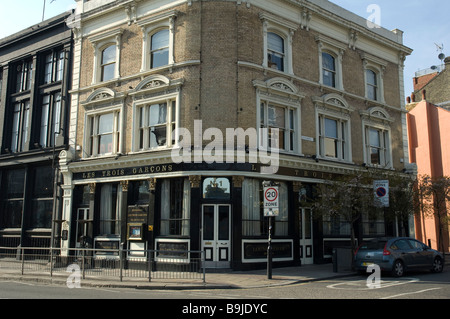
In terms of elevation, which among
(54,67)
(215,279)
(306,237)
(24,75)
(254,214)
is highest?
(24,75)

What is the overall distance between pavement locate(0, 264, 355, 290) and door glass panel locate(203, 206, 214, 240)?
1.47 m

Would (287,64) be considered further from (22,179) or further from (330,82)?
(22,179)

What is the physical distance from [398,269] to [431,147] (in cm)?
2241

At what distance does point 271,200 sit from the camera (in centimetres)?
1579

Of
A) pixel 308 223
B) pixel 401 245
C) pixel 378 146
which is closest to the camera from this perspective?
pixel 401 245

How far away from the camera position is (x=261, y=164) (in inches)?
738

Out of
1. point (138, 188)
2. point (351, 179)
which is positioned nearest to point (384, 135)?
point (351, 179)

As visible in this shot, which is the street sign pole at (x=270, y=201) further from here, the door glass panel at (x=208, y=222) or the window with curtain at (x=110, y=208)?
the window with curtain at (x=110, y=208)

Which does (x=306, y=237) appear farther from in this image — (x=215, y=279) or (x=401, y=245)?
(x=215, y=279)

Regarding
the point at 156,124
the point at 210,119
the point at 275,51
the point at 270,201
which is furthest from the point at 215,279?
the point at 275,51

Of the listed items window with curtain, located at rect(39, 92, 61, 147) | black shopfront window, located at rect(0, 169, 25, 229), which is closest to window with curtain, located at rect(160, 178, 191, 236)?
window with curtain, located at rect(39, 92, 61, 147)

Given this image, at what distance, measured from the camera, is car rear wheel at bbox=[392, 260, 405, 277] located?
50.0ft

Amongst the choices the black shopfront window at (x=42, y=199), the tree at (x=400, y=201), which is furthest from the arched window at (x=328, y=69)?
the black shopfront window at (x=42, y=199)

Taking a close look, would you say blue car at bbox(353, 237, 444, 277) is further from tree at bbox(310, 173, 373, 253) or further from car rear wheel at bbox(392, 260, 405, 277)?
tree at bbox(310, 173, 373, 253)
